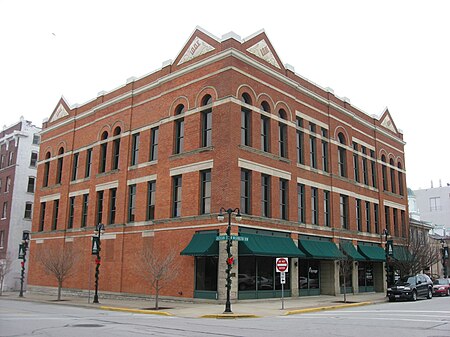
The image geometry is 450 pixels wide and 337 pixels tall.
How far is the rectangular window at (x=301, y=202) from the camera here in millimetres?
33059

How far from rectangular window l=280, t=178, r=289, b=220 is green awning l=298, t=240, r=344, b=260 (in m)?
2.18

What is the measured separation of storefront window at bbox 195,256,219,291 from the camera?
27.1 meters

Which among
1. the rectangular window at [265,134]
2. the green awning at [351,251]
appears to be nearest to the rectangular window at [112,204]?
the rectangular window at [265,134]

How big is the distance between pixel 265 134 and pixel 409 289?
45.2 ft

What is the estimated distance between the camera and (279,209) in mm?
30672

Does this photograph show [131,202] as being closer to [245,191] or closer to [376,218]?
[245,191]

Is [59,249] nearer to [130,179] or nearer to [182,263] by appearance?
[130,179]

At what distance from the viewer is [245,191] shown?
1129 inches

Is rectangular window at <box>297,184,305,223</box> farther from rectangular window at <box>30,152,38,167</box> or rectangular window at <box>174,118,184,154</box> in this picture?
rectangular window at <box>30,152,38,167</box>

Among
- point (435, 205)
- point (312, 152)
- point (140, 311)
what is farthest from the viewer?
point (435, 205)

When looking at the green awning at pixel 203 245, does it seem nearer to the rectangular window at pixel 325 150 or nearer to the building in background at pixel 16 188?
the rectangular window at pixel 325 150

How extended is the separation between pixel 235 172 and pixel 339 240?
12.8 m

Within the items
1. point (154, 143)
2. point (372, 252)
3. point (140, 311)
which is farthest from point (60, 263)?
point (372, 252)

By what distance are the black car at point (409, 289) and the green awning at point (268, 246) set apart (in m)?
6.58
